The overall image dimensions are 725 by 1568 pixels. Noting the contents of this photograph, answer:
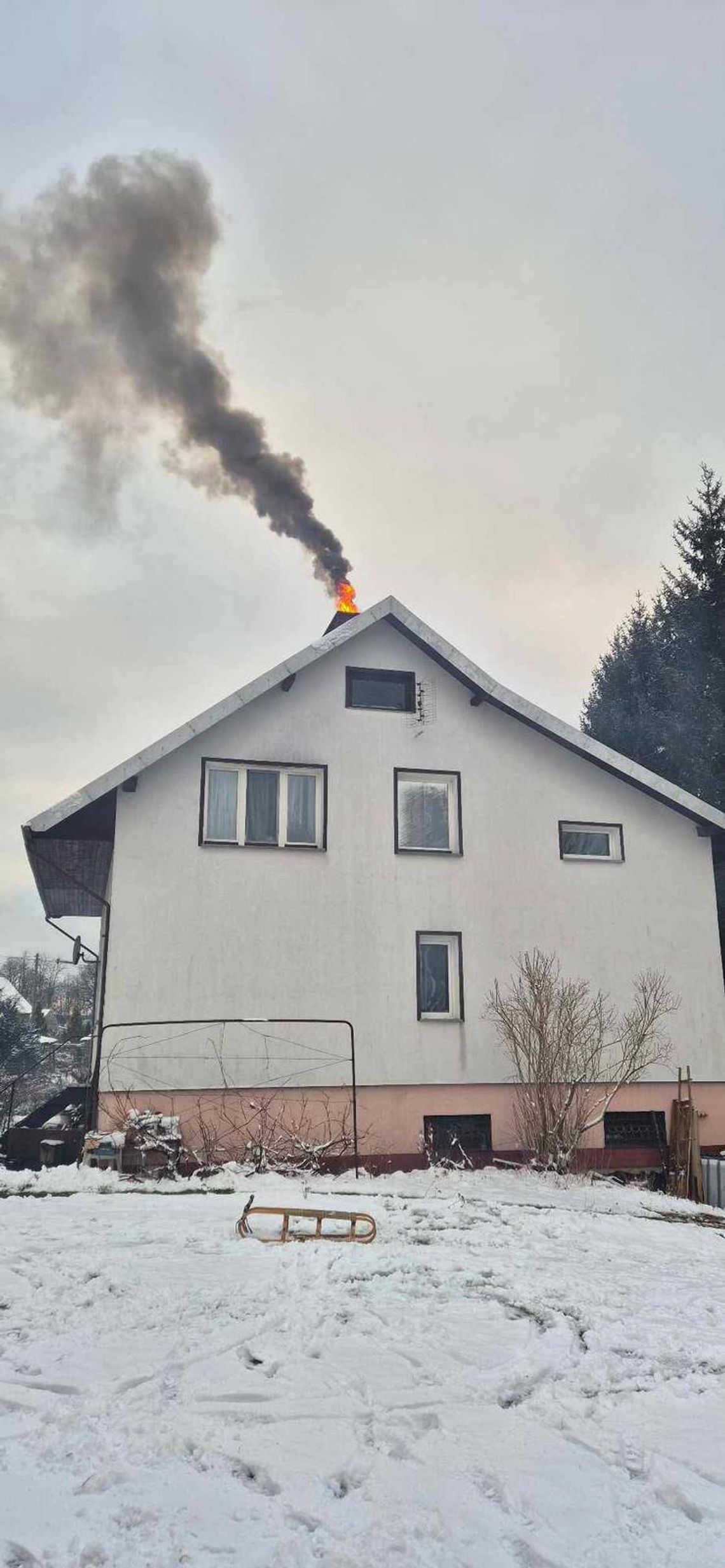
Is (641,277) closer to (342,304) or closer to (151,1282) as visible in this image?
(342,304)

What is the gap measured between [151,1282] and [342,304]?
14762mm

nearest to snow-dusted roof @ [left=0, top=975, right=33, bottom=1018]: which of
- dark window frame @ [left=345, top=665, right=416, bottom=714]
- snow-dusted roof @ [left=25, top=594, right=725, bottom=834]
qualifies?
dark window frame @ [left=345, top=665, right=416, bottom=714]

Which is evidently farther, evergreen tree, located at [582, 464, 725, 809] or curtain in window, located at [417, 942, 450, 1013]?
evergreen tree, located at [582, 464, 725, 809]

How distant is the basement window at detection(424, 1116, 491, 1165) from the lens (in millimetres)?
12984

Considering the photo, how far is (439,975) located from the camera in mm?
13625

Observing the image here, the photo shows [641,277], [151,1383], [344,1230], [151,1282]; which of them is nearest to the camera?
[151,1383]

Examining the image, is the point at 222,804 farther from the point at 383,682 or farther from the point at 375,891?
the point at 383,682

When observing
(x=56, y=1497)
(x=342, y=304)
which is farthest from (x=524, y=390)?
(x=56, y=1497)

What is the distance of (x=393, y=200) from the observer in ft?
52.0

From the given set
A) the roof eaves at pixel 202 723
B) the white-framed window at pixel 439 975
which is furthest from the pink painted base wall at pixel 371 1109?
the roof eaves at pixel 202 723

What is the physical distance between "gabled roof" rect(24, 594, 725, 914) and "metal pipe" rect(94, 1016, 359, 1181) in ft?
5.31

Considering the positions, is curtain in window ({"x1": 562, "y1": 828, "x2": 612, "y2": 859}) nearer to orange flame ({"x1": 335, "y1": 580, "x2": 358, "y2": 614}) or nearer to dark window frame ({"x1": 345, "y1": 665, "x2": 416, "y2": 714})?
dark window frame ({"x1": 345, "y1": 665, "x2": 416, "y2": 714})

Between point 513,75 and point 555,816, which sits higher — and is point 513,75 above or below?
above

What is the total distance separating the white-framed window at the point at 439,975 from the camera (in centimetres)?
1342
